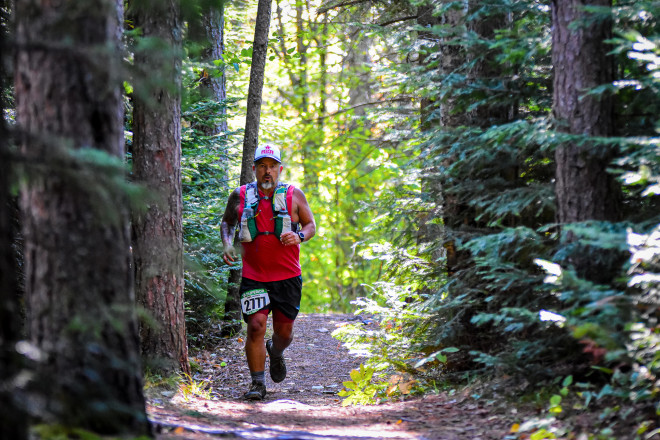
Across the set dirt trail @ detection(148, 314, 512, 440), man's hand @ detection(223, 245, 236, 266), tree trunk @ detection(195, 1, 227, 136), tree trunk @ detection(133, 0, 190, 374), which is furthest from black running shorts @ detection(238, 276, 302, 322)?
tree trunk @ detection(195, 1, 227, 136)

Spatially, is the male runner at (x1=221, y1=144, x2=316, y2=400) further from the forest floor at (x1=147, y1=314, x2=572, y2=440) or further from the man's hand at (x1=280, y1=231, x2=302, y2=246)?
the forest floor at (x1=147, y1=314, x2=572, y2=440)

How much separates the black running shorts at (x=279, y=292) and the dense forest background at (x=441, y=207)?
2.48ft

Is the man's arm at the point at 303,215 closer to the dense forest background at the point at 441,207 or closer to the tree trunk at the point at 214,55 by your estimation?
the dense forest background at the point at 441,207

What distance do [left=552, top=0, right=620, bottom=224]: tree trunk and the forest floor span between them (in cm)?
179

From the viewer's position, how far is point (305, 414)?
5.81 metres

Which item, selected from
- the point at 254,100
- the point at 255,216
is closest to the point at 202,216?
the point at 255,216

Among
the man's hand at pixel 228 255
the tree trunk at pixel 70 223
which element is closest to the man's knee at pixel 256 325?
the man's hand at pixel 228 255

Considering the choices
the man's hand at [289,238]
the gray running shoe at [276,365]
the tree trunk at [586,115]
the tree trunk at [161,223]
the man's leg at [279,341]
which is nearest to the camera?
the tree trunk at [586,115]

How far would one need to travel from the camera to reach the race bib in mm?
6688

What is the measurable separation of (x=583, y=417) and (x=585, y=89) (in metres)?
2.43

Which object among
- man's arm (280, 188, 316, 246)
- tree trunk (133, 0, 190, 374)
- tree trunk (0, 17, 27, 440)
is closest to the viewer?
tree trunk (0, 17, 27, 440)

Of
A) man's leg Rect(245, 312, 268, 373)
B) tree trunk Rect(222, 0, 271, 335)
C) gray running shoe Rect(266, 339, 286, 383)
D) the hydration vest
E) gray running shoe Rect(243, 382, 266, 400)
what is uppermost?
tree trunk Rect(222, 0, 271, 335)

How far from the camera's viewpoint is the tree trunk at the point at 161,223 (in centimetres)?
619

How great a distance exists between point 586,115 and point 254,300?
391 cm
